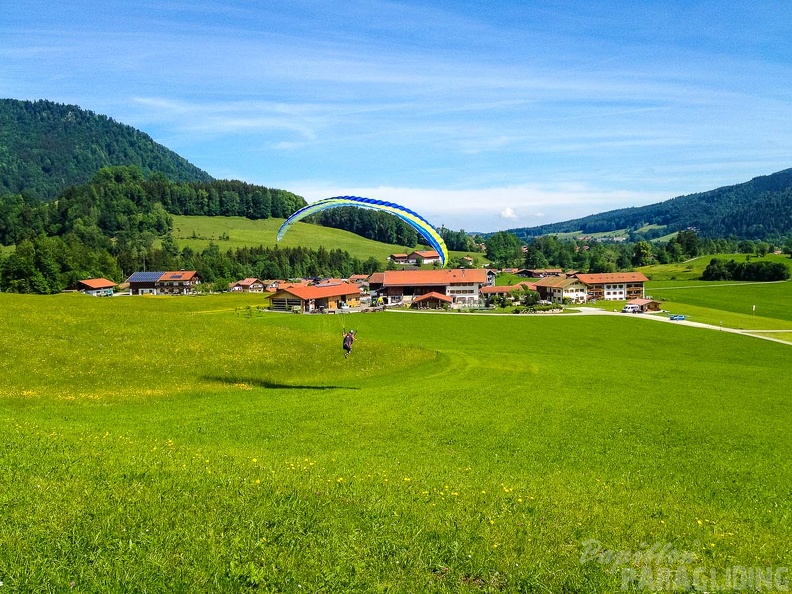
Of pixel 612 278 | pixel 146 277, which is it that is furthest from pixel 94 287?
pixel 612 278

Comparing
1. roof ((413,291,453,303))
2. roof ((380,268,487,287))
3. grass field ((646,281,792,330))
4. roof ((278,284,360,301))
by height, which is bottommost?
grass field ((646,281,792,330))

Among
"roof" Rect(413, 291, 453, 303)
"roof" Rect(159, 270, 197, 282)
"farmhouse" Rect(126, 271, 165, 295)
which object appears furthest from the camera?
"roof" Rect(159, 270, 197, 282)

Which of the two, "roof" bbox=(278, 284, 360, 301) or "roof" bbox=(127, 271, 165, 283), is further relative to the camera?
"roof" bbox=(127, 271, 165, 283)

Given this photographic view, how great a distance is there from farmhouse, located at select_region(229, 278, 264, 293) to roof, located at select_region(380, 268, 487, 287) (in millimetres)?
60320

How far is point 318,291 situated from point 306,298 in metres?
5.33

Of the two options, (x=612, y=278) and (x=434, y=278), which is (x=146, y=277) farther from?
(x=612, y=278)

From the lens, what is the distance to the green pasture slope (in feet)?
27.3

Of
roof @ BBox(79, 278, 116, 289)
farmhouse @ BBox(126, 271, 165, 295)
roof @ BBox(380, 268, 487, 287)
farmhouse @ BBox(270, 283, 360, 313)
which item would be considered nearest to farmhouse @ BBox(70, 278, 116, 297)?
roof @ BBox(79, 278, 116, 289)

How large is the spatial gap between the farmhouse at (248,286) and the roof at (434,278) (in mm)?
60320

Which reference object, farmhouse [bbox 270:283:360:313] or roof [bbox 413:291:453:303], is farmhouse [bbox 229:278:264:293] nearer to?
farmhouse [bbox 270:283:360:313]

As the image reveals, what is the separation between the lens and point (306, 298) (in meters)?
106

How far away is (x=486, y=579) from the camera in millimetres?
8188

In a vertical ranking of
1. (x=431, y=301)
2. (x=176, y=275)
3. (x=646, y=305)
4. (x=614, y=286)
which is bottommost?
(x=646, y=305)

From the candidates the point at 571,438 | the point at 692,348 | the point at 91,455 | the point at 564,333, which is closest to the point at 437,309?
the point at 564,333
